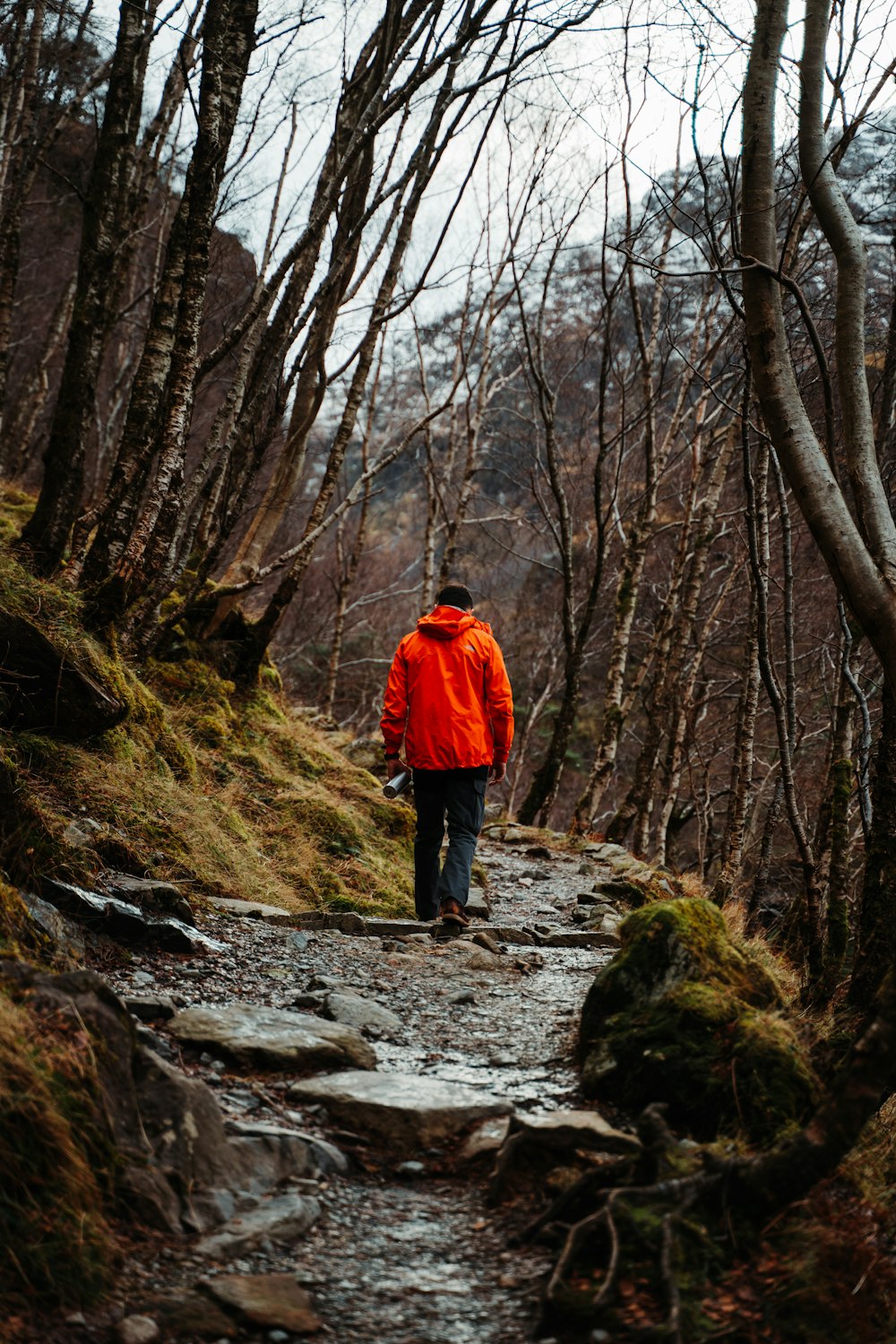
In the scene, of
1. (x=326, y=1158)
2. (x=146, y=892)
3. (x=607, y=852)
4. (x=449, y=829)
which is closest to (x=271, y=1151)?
(x=326, y=1158)

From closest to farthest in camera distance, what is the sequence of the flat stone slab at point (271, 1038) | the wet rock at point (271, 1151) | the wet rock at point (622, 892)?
1. the wet rock at point (271, 1151)
2. the flat stone slab at point (271, 1038)
3. the wet rock at point (622, 892)

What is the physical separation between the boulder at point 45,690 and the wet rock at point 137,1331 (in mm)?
3860

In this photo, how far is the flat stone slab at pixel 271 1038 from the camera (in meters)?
3.42

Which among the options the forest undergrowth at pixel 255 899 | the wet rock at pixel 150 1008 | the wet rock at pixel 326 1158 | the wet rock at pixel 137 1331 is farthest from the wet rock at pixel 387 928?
the wet rock at pixel 137 1331

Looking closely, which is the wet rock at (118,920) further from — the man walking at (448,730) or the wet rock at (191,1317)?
the wet rock at (191,1317)

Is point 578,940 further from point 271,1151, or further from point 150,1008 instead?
point 271,1151

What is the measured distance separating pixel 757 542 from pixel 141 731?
4.57m

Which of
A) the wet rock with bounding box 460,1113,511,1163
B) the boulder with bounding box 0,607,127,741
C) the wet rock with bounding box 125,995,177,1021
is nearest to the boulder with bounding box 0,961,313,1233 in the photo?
the wet rock with bounding box 460,1113,511,1163

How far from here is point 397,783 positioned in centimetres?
681

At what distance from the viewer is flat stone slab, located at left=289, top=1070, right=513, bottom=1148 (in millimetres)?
3078

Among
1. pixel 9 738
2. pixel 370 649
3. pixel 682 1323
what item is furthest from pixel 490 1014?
pixel 370 649

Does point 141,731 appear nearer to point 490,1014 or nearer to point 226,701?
point 226,701

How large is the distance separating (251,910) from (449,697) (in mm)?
1914

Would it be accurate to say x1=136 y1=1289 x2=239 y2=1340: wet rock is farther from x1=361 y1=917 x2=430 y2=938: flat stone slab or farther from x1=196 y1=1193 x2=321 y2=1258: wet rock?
x1=361 y1=917 x2=430 y2=938: flat stone slab
